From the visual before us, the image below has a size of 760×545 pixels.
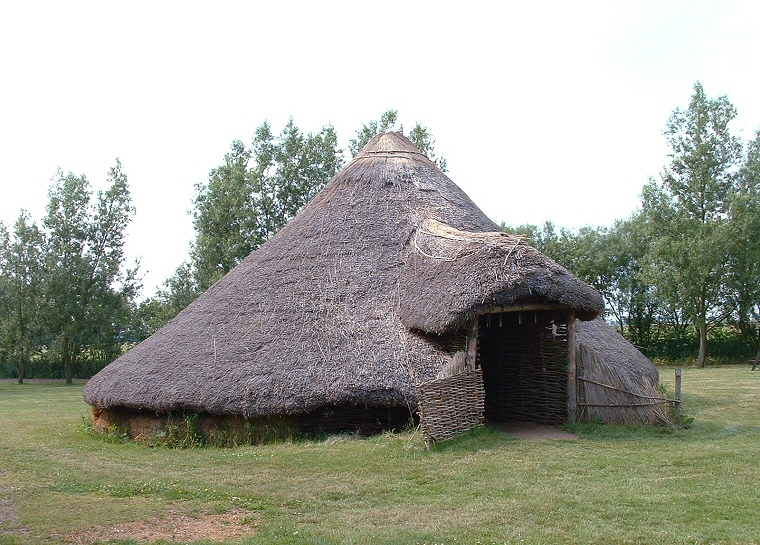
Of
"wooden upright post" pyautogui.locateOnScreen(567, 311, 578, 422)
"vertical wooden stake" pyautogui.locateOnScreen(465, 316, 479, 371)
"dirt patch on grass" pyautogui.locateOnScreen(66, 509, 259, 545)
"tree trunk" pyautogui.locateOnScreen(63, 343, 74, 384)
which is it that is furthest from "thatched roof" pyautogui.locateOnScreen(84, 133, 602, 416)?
"tree trunk" pyautogui.locateOnScreen(63, 343, 74, 384)

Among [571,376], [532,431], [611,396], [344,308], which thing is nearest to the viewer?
[532,431]

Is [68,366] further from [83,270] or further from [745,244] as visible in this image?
[745,244]

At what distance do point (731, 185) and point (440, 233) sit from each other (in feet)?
87.2

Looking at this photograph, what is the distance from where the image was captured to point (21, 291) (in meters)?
36.7

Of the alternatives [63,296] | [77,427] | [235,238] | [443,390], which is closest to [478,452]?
[443,390]

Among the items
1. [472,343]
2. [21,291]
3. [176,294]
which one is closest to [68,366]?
[21,291]

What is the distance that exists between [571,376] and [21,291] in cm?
3140

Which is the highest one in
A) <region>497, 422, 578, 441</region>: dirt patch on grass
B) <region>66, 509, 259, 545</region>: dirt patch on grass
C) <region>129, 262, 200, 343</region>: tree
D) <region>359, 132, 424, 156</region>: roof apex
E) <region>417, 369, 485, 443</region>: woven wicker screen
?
<region>359, 132, 424, 156</region>: roof apex

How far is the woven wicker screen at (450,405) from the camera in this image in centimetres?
1154

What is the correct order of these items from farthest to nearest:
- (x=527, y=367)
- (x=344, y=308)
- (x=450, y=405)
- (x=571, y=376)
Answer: (x=527, y=367), (x=344, y=308), (x=571, y=376), (x=450, y=405)

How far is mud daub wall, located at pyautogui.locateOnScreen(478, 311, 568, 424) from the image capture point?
13891 millimetres

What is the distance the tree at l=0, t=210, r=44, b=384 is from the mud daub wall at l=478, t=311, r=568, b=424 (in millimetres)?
27758

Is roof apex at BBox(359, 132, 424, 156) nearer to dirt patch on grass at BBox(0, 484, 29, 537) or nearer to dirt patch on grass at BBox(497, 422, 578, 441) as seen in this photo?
dirt patch on grass at BBox(497, 422, 578, 441)

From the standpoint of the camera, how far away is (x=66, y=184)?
37.3 m
